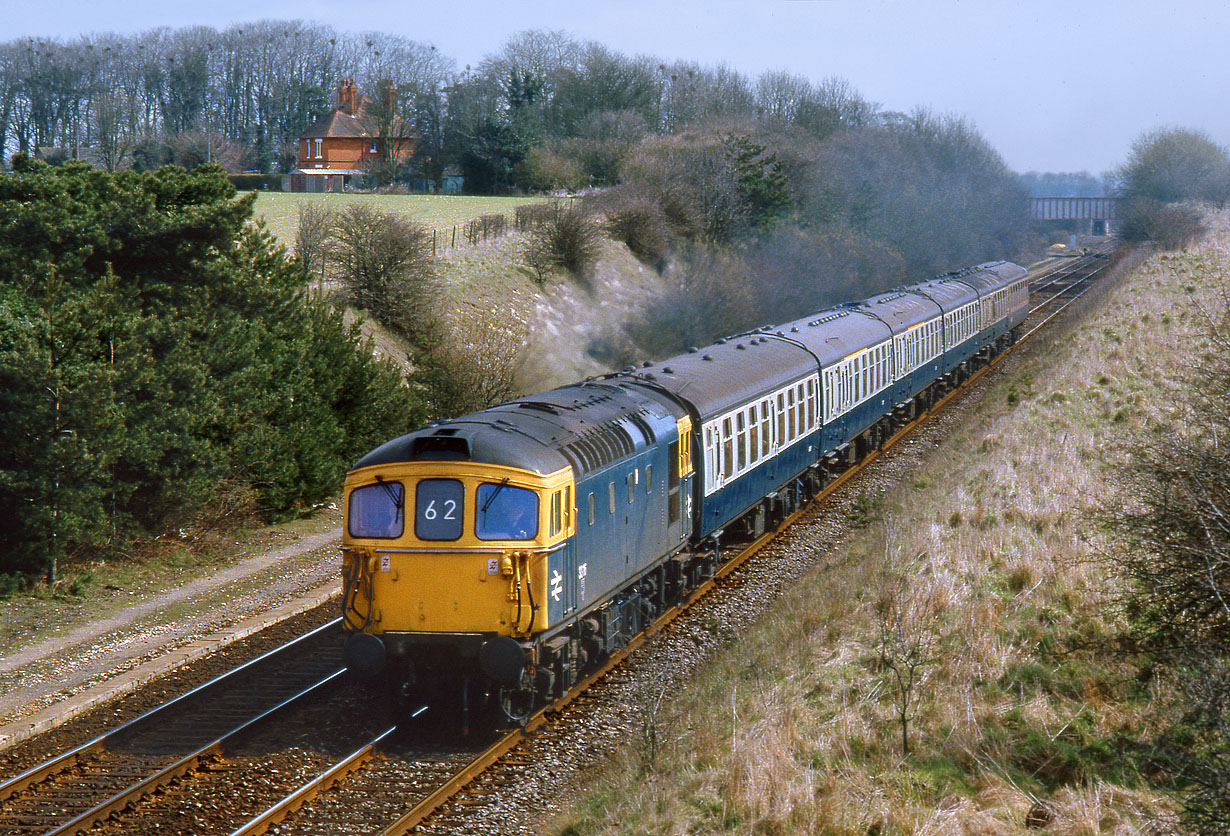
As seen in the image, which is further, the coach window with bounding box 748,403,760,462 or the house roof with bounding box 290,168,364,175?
the house roof with bounding box 290,168,364,175

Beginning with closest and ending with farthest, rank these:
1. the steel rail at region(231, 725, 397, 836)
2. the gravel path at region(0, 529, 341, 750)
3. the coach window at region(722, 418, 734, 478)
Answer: the steel rail at region(231, 725, 397, 836) < the gravel path at region(0, 529, 341, 750) < the coach window at region(722, 418, 734, 478)

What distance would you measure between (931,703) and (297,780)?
5.37m

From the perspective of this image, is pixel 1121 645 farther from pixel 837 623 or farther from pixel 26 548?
pixel 26 548

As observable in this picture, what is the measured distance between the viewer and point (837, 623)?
1256cm

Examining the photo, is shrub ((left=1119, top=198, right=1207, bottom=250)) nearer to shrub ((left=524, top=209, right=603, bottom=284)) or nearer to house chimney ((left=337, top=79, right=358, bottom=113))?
shrub ((left=524, top=209, right=603, bottom=284))

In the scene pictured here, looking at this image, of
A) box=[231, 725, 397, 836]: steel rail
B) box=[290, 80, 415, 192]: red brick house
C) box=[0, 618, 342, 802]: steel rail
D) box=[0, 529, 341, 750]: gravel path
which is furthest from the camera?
box=[290, 80, 415, 192]: red brick house

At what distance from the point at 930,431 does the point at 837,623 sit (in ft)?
58.6

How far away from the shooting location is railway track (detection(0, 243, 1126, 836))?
29.7ft

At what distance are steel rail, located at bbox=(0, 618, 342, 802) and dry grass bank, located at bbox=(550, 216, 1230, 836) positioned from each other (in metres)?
4.70

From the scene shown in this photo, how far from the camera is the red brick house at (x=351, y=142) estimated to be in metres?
74.6

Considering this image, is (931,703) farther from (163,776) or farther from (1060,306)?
(1060,306)

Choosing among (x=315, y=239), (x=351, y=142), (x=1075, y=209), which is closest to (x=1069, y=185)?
(x=1075, y=209)

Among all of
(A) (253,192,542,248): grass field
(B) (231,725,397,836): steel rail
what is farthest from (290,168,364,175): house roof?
(B) (231,725,397,836): steel rail

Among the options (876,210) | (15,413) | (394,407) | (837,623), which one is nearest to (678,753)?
(837,623)
